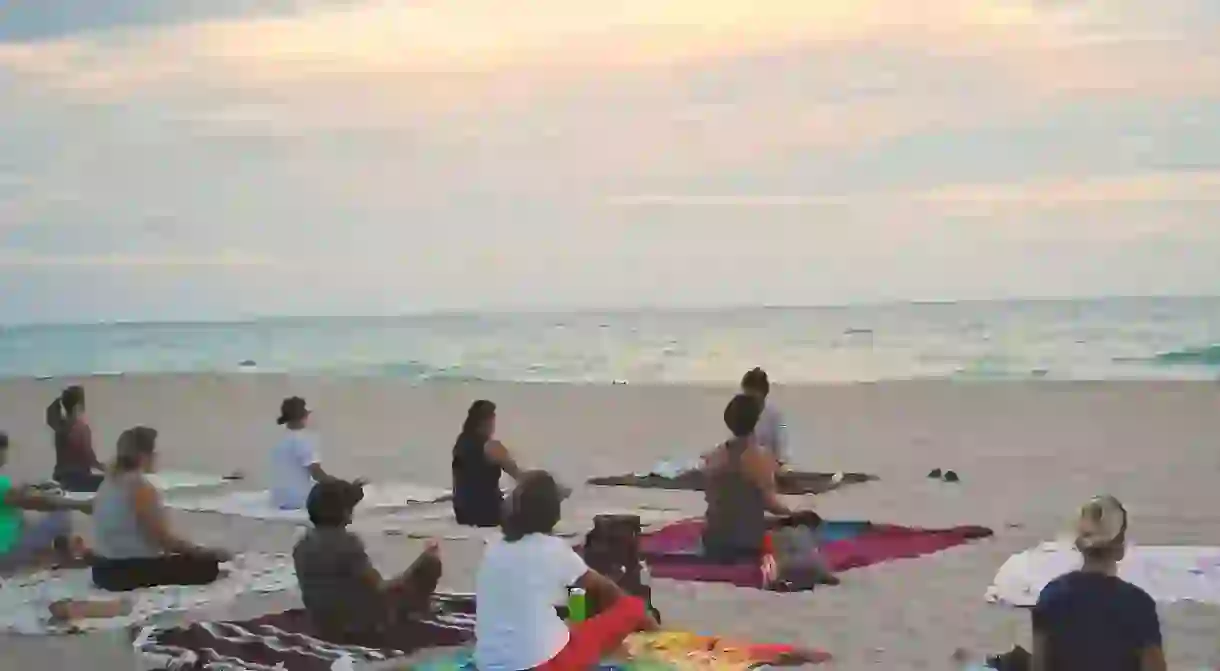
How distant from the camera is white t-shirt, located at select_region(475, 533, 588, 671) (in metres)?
5.30

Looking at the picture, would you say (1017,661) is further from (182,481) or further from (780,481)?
(182,481)

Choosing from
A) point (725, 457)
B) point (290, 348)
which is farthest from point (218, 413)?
point (290, 348)

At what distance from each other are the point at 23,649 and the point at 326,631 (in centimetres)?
140

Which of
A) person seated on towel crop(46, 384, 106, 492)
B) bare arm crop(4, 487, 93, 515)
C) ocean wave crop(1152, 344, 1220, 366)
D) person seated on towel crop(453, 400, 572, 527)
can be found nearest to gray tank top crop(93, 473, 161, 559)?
bare arm crop(4, 487, 93, 515)

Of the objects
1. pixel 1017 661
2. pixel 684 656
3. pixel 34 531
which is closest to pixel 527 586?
pixel 684 656

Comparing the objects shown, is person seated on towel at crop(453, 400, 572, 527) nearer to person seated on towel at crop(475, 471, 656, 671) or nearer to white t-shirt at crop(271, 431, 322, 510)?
white t-shirt at crop(271, 431, 322, 510)

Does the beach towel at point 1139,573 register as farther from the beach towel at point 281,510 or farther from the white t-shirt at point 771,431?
the beach towel at point 281,510

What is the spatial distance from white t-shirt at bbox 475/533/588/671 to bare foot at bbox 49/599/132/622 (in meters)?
2.65

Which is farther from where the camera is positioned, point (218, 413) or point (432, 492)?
point (218, 413)

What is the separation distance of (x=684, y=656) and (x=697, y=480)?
5994mm

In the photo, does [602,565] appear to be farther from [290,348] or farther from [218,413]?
[290,348]

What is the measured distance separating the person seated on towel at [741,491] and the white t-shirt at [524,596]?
266 cm

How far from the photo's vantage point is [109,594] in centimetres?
774

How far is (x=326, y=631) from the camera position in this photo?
21.6 ft
